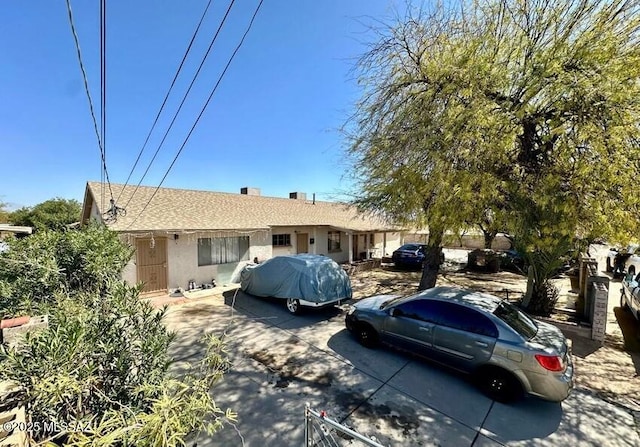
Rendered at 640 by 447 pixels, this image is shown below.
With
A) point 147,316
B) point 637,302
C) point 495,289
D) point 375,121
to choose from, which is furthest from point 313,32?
point 495,289

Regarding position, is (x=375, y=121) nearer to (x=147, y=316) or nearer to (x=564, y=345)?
(x=564, y=345)

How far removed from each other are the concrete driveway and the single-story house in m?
5.23

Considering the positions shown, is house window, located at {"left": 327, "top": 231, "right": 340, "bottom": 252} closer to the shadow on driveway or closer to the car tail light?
the shadow on driveway

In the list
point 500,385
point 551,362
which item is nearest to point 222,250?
point 500,385

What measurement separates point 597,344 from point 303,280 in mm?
8268

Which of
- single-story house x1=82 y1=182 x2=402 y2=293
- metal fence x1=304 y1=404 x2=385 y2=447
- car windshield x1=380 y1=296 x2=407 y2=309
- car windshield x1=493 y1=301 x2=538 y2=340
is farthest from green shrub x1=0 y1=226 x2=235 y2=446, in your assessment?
single-story house x1=82 y1=182 x2=402 y2=293

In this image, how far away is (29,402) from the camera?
2.36 m

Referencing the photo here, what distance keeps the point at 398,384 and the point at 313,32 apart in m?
8.68

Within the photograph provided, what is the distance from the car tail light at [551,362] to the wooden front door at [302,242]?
13693 mm

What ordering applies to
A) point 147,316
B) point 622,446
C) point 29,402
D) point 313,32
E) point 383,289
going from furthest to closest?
1. point 383,289
2. point 313,32
3. point 622,446
4. point 147,316
5. point 29,402

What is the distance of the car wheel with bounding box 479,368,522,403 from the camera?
16.9 ft

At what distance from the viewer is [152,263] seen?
38.3 feet

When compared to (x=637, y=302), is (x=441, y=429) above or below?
below

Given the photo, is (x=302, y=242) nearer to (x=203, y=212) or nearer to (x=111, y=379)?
(x=203, y=212)
